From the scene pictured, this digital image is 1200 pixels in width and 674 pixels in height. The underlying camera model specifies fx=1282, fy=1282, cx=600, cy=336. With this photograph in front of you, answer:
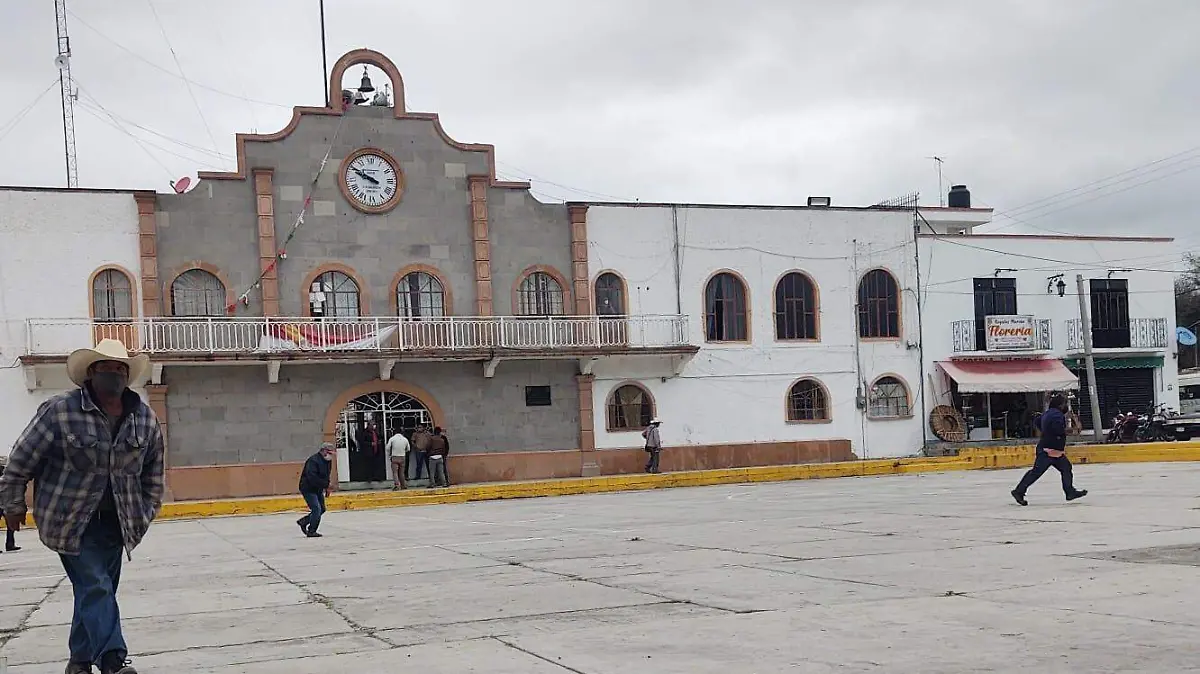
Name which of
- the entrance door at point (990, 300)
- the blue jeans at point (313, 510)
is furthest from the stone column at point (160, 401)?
the entrance door at point (990, 300)

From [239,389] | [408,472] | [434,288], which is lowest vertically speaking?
[408,472]

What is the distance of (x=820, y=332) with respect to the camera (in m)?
36.4

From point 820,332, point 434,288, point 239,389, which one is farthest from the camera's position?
point 820,332

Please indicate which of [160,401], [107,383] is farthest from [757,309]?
[107,383]

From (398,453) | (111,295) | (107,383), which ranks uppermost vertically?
(111,295)

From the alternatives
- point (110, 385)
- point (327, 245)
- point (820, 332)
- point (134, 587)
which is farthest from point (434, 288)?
point (110, 385)

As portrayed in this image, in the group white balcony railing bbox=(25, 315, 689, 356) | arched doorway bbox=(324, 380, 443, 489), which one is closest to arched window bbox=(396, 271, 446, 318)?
white balcony railing bbox=(25, 315, 689, 356)

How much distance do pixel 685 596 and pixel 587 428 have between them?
24759 mm

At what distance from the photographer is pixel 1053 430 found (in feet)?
53.9

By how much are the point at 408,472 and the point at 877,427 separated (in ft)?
44.4

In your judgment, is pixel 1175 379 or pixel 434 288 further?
pixel 1175 379

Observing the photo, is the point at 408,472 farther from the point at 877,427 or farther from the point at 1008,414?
the point at 1008,414

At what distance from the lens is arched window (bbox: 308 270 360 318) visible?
3173 cm

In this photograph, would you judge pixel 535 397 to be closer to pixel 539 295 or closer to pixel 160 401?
pixel 539 295
